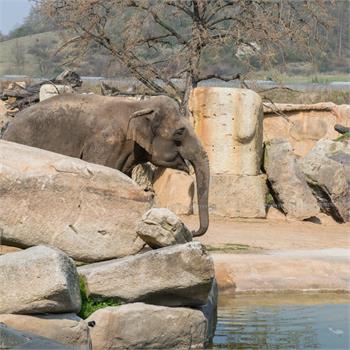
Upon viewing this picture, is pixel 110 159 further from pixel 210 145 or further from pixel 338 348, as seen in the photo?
pixel 210 145

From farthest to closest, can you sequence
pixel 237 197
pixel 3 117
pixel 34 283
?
pixel 3 117, pixel 237 197, pixel 34 283

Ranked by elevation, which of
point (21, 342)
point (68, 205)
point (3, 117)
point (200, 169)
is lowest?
point (21, 342)

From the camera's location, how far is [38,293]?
27.7ft

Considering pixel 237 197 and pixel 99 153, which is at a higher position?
pixel 99 153

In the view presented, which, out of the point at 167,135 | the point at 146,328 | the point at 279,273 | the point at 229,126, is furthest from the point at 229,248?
the point at 146,328

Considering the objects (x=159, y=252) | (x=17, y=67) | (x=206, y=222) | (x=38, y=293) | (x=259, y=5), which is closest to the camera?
(x=38, y=293)

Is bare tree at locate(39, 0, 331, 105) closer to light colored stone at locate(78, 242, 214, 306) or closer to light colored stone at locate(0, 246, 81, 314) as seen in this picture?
light colored stone at locate(78, 242, 214, 306)

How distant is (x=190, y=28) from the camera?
22.8m

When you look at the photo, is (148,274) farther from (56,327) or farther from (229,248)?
(229,248)

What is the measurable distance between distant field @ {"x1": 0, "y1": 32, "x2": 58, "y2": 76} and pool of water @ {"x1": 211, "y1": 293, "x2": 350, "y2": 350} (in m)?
43.7

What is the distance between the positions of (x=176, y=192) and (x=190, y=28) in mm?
6656

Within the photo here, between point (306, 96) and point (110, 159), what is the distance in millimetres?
21676

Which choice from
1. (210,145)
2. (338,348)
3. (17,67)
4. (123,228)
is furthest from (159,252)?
(17,67)

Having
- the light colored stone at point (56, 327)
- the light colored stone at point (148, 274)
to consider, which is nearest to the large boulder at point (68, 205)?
the light colored stone at point (148, 274)
